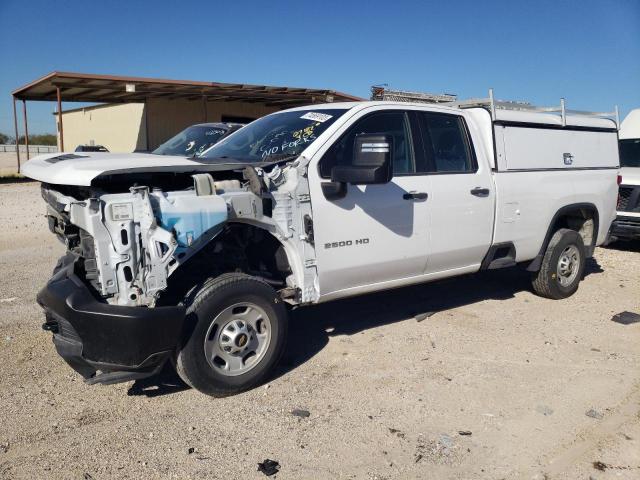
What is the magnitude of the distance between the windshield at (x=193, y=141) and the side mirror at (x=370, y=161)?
19.8ft

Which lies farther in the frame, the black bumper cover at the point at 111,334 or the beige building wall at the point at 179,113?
the beige building wall at the point at 179,113

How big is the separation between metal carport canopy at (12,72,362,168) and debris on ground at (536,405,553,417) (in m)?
15.5

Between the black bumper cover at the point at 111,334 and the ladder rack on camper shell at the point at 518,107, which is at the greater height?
the ladder rack on camper shell at the point at 518,107

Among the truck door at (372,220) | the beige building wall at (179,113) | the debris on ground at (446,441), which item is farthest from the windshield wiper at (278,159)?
the beige building wall at (179,113)

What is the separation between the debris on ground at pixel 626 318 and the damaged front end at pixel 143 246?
3.65 m

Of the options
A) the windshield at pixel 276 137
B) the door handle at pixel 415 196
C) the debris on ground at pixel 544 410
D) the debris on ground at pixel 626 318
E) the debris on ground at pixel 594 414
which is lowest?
the debris on ground at pixel 594 414

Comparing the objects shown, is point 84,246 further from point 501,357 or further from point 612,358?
point 612,358

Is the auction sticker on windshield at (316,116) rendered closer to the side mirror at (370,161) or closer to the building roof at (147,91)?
the side mirror at (370,161)

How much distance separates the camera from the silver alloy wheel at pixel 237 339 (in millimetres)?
3912

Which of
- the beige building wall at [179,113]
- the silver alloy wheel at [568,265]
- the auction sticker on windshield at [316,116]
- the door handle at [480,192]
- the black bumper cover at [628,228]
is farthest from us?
the beige building wall at [179,113]

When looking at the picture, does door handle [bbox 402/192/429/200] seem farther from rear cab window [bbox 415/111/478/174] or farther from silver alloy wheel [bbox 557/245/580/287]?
silver alloy wheel [bbox 557/245/580/287]

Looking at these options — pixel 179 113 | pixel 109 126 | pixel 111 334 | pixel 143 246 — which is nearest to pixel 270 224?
pixel 143 246

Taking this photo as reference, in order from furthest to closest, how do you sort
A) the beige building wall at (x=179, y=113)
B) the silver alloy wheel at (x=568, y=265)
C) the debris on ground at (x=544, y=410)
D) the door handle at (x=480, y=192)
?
the beige building wall at (x=179, y=113), the silver alloy wheel at (x=568, y=265), the door handle at (x=480, y=192), the debris on ground at (x=544, y=410)

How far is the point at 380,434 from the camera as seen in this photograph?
3.58 m
